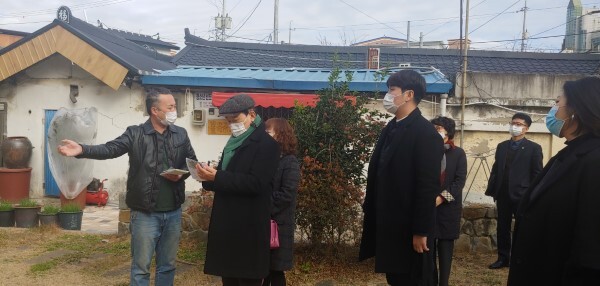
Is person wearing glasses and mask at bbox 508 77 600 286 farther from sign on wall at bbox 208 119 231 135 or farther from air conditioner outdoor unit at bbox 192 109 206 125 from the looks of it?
air conditioner outdoor unit at bbox 192 109 206 125

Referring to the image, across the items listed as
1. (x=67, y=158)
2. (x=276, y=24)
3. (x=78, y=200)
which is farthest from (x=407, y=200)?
(x=276, y=24)

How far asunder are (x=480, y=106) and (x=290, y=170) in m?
6.48

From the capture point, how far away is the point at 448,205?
14.1 feet

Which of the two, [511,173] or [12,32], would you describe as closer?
[511,173]

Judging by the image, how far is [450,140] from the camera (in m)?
4.52

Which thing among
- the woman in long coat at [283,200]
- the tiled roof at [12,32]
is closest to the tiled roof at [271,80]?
the woman in long coat at [283,200]

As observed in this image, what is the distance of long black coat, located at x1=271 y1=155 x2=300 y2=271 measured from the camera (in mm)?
3592

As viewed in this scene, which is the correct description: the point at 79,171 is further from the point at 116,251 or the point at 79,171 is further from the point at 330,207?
the point at 330,207

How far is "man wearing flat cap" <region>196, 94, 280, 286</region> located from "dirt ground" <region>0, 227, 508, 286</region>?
1.78 metres

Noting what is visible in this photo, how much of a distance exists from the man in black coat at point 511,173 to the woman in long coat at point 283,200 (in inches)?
99.4

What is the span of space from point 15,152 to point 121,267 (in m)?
5.84

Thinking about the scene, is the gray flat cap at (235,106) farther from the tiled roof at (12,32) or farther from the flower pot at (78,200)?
the tiled roof at (12,32)

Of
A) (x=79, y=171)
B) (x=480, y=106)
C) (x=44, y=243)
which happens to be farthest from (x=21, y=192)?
(x=480, y=106)

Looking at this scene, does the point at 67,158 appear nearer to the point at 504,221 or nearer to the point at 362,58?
the point at 504,221
